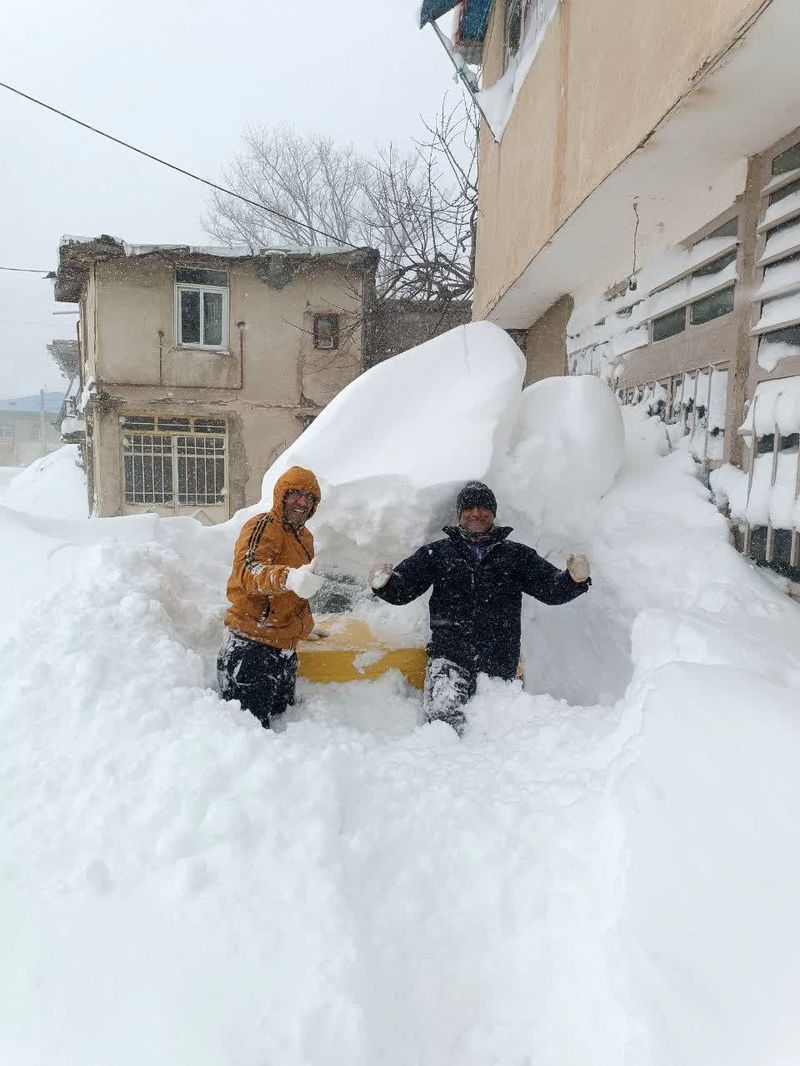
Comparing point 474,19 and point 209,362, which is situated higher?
point 474,19

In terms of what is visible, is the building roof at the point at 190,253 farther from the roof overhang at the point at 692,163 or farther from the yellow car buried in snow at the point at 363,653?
the yellow car buried in snow at the point at 363,653

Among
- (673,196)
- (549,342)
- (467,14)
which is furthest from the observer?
(467,14)

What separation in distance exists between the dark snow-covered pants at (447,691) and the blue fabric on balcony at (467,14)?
19.7 ft

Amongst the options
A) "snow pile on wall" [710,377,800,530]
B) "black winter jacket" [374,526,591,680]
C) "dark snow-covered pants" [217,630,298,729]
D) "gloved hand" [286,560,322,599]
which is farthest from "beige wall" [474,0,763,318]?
"dark snow-covered pants" [217,630,298,729]

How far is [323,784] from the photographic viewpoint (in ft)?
7.29

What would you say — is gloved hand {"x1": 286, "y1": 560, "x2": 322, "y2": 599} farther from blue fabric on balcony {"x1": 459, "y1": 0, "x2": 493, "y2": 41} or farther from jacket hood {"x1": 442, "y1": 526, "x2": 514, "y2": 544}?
blue fabric on balcony {"x1": 459, "y1": 0, "x2": 493, "y2": 41}

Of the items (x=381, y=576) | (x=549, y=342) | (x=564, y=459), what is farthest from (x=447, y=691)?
(x=549, y=342)

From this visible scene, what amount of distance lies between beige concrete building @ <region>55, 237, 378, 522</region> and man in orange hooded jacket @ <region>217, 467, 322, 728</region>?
9857 millimetres

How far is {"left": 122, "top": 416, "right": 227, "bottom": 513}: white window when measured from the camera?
498 inches

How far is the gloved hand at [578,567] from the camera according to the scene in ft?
10.4

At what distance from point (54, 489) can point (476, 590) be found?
20.9 m

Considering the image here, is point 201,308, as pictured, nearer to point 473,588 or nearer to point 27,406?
point 473,588

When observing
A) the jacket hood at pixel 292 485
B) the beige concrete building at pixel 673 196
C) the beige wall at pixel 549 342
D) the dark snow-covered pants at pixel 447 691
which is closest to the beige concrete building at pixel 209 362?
the beige wall at pixel 549 342

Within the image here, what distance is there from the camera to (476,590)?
3.38 metres
